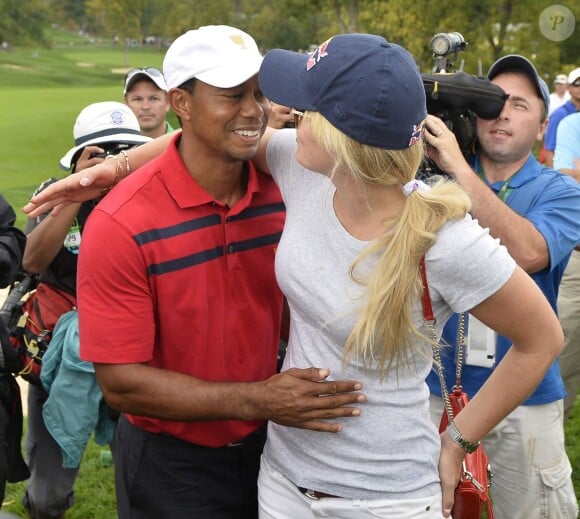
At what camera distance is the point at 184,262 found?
2582mm

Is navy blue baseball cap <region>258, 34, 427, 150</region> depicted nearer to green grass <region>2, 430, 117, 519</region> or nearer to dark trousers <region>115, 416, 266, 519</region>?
dark trousers <region>115, 416, 266, 519</region>

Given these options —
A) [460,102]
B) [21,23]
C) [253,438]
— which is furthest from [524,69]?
[21,23]

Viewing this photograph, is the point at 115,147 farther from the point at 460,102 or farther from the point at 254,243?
the point at 460,102

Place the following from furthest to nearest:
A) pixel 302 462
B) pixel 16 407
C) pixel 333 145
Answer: pixel 16 407
pixel 302 462
pixel 333 145

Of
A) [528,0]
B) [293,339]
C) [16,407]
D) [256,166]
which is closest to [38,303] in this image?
[16,407]

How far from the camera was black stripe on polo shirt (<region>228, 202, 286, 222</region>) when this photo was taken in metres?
2.74

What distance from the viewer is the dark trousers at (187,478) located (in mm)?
2816

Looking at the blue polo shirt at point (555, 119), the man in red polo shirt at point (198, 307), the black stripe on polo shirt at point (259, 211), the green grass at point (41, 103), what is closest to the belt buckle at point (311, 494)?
the man in red polo shirt at point (198, 307)

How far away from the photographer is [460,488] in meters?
2.51

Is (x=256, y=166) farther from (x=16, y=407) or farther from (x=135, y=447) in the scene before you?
(x=16, y=407)

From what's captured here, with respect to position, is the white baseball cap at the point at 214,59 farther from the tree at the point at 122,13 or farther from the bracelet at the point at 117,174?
the tree at the point at 122,13

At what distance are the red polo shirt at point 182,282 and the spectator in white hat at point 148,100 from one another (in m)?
2.66

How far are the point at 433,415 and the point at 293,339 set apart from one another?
1.21 metres

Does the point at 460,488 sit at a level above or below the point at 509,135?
below
